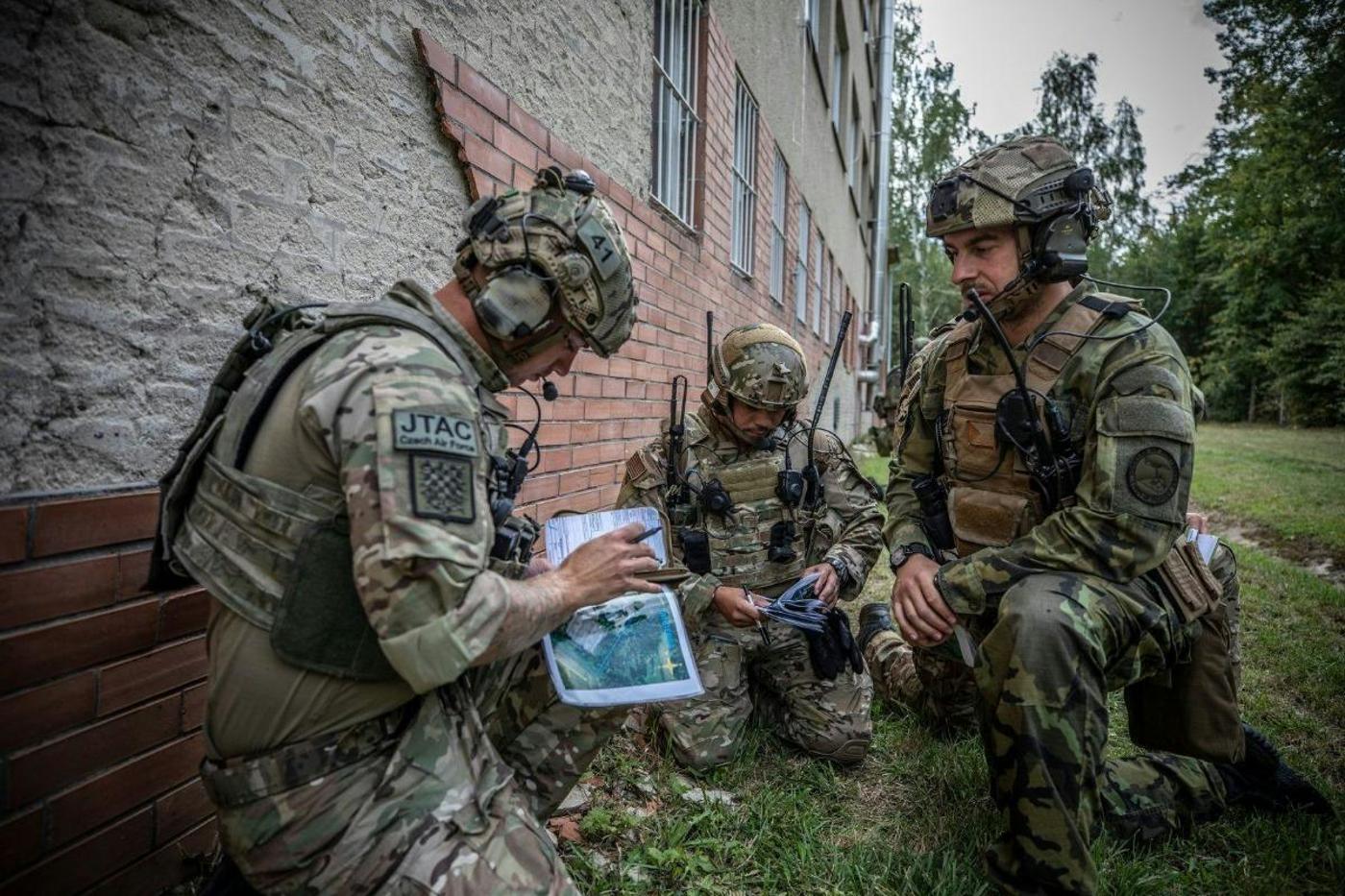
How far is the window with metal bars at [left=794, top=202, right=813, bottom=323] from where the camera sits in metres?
9.48

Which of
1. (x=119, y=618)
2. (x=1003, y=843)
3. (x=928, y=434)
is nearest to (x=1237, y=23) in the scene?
(x=928, y=434)

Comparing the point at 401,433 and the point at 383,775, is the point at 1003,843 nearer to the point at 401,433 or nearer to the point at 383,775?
the point at 383,775

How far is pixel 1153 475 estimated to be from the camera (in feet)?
6.55

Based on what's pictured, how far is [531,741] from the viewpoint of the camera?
1918mm

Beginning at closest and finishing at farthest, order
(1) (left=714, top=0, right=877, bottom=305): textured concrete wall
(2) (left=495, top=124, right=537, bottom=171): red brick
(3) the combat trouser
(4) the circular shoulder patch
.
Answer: (3) the combat trouser → (4) the circular shoulder patch → (2) (left=495, top=124, right=537, bottom=171): red brick → (1) (left=714, top=0, right=877, bottom=305): textured concrete wall

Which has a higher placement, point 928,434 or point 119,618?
point 928,434

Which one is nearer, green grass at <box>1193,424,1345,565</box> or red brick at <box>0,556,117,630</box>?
red brick at <box>0,556,117,630</box>

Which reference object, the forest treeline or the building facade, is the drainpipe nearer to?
the forest treeline

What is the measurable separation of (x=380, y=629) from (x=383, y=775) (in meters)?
0.38

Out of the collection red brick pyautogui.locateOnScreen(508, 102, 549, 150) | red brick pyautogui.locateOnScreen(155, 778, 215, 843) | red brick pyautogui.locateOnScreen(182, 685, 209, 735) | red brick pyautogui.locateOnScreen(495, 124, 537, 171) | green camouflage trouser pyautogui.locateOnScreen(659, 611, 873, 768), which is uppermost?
red brick pyautogui.locateOnScreen(508, 102, 549, 150)

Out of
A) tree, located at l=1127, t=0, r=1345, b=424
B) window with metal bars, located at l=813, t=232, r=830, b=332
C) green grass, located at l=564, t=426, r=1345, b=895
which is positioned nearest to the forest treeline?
tree, located at l=1127, t=0, r=1345, b=424

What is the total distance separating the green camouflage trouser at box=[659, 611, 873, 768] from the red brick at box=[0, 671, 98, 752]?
6.31ft

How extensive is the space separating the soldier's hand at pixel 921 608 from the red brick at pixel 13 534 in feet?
7.34

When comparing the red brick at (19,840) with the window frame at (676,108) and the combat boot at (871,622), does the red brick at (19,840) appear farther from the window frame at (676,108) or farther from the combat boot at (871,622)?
the window frame at (676,108)
